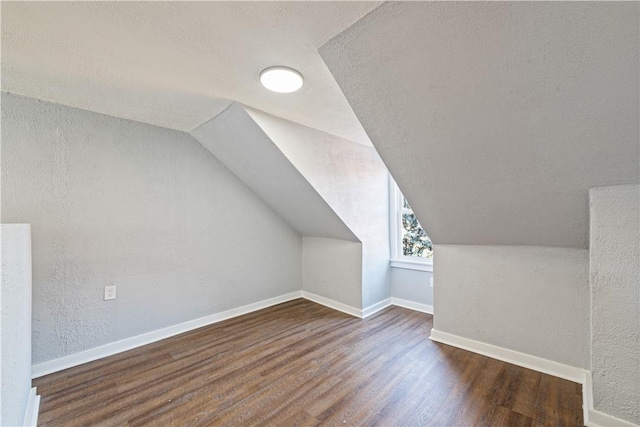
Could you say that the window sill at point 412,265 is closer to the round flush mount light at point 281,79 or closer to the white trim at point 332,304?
the white trim at point 332,304

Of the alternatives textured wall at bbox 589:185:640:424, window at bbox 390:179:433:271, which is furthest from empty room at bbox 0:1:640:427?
window at bbox 390:179:433:271

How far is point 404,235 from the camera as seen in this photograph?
11.6 ft

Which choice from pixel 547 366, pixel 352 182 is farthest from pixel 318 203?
pixel 547 366

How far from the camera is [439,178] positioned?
6.21ft

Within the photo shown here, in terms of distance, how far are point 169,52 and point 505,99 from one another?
1782 millimetres

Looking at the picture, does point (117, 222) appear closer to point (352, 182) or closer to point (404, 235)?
point (352, 182)

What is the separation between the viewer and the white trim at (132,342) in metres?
2.04

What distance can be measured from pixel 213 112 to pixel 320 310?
2483 mm

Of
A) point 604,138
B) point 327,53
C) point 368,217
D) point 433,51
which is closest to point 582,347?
point 604,138

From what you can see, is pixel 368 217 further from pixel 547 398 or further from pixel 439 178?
pixel 547 398

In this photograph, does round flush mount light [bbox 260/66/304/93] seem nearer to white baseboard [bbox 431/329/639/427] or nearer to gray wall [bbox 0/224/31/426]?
gray wall [bbox 0/224/31/426]

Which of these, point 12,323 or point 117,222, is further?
point 117,222

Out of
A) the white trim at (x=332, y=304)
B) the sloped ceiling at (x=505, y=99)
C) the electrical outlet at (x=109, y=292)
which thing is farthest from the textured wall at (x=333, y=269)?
the electrical outlet at (x=109, y=292)

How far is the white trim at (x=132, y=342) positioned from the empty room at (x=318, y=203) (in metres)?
0.02
